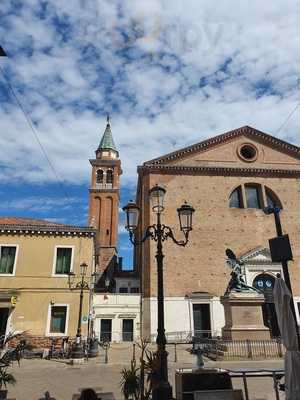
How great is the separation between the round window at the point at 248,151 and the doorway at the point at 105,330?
19.1m

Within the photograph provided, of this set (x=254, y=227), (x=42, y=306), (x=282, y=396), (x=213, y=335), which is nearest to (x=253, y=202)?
(x=254, y=227)

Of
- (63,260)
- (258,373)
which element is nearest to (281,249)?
(258,373)

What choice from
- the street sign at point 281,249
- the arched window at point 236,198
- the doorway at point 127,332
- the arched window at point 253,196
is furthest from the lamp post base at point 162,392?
the arched window at point 253,196

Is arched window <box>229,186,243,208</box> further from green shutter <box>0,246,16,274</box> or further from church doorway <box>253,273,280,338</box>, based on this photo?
green shutter <box>0,246,16,274</box>

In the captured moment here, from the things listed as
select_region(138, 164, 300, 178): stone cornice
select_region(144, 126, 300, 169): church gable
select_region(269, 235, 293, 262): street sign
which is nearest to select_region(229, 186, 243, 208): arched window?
select_region(138, 164, 300, 178): stone cornice

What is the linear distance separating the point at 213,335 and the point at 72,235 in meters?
12.5

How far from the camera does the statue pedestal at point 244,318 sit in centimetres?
1492

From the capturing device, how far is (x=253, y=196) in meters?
29.9

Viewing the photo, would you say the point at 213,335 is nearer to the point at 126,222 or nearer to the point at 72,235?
the point at 72,235

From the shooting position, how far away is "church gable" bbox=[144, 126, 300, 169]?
3000cm

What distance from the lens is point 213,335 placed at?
23844 millimetres

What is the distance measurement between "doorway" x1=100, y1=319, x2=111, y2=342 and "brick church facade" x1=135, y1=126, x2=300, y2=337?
2848mm

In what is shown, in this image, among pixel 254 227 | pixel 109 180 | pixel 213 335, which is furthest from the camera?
pixel 109 180

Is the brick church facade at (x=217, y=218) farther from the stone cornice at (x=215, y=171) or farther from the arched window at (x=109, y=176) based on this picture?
the arched window at (x=109, y=176)
